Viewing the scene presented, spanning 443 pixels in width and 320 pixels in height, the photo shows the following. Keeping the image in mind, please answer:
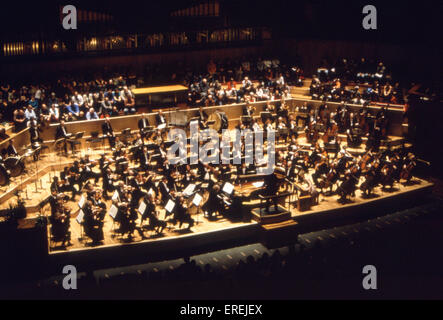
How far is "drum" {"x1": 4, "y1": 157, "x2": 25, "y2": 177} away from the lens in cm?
1259

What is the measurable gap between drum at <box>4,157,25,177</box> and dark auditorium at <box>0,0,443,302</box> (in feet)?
0.15

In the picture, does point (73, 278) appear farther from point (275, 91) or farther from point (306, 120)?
point (275, 91)

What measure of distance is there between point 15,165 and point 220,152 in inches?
198

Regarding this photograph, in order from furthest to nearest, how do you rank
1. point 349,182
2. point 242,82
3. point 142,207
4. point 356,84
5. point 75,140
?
point 242,82, point 356,84, point 75,140, point 349,182, point 142,207

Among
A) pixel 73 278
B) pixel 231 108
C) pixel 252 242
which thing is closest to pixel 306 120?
pixel 231 108

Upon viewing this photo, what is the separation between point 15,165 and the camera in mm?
12742

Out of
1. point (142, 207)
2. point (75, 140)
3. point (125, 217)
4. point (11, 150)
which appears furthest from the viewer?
point (75, 140)

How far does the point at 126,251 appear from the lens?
10.8m

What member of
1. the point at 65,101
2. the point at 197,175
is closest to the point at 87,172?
the point at 197,175

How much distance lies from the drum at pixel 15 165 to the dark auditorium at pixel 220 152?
0.04m

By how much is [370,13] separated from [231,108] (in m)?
6.50

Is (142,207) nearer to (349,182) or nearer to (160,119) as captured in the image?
(349,182)

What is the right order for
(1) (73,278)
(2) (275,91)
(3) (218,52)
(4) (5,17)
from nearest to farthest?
(1) (73,278), (4) (5,17), (2) (275,91), (3) (218,52)

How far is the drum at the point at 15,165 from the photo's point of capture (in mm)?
12586
